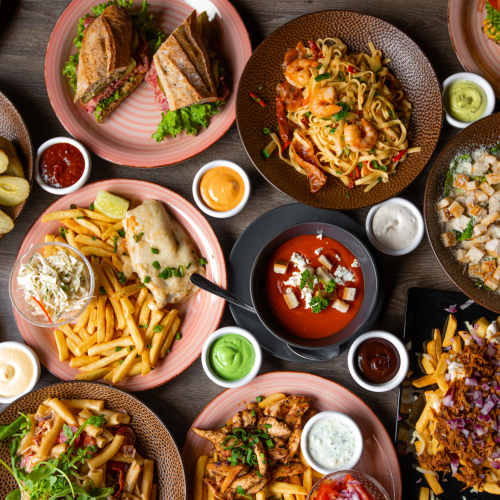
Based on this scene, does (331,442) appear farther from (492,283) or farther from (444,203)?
(444,203)

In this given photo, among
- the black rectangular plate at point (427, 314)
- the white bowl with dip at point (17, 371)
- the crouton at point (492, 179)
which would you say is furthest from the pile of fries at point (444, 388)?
the white bowl with dip at point (17, 371)

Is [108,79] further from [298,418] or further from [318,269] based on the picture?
[298,418]

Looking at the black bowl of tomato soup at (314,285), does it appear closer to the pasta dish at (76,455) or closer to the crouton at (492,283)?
the crouton at (492,283)

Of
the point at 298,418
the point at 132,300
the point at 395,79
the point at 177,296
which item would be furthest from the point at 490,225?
the point at 132,300

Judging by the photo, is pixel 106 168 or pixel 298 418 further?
pixel 106 168

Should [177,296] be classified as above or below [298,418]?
above

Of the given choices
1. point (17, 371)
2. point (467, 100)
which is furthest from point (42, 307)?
point (467, 100)
